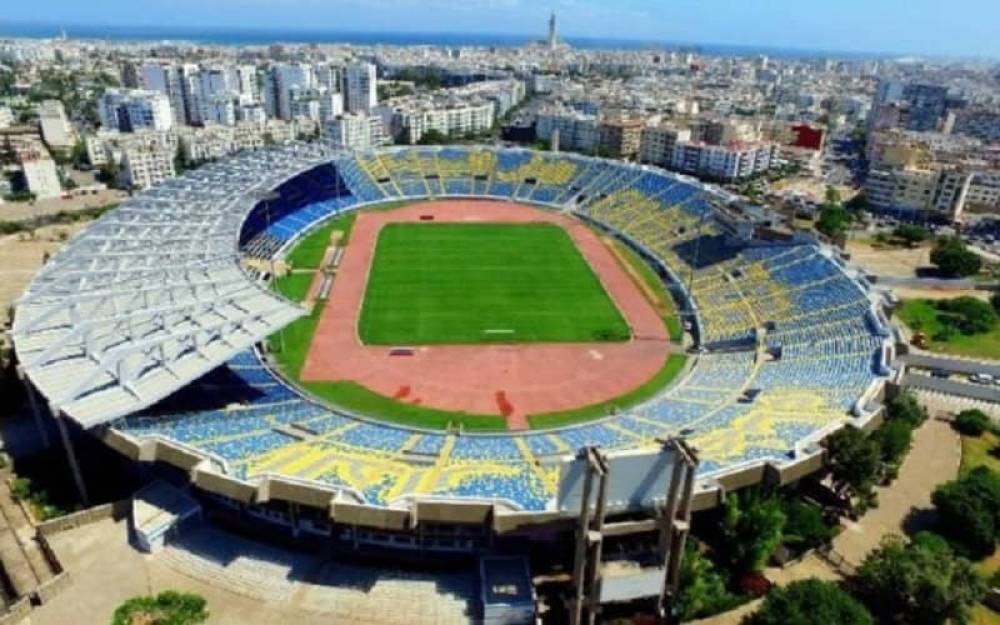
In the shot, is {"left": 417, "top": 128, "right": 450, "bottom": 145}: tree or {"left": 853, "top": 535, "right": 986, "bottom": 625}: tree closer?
{"left": 853, "top": 535, "right": 986, "bottom": 625}: tree

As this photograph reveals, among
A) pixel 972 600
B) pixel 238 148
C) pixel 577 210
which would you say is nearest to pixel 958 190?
pixel 577 210

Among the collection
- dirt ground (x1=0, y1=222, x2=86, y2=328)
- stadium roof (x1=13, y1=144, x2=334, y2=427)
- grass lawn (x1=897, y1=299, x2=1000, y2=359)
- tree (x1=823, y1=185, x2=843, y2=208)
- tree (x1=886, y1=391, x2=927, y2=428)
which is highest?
stadium roof (x1=13, y1=144, x2=334, y2=427)

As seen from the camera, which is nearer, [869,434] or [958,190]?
[869,434]

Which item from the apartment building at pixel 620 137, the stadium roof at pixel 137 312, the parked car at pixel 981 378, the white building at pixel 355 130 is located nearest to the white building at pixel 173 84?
the white building at pixel 355 130

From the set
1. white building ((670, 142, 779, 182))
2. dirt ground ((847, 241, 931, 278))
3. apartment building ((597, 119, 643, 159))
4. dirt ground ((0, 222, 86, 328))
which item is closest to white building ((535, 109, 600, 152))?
apartment building ((597, 119, 643, 159))

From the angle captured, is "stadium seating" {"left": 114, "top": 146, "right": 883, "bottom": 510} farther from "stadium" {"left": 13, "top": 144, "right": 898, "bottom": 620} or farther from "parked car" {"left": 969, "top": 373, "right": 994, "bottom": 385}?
"parked car" {"left": 969, "top": 373, "right": 994, "bottom": 385}

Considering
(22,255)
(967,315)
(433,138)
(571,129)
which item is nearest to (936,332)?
(967,315)

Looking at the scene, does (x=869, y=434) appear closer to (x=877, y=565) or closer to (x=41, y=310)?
(x=877, y=565)

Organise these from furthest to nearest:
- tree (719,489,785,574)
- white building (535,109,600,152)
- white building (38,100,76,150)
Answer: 1. white building (535,109,600,152)
2. white building (38,100,76,150)
3. tree (719,489,785,574)
